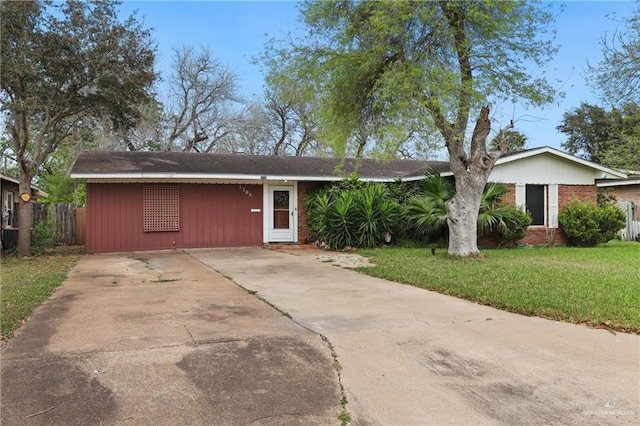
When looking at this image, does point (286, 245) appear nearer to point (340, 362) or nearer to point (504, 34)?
point (504, 34)

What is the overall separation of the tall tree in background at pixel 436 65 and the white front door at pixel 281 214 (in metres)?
4.93

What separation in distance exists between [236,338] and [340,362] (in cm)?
118

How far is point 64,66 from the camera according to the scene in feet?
38.1

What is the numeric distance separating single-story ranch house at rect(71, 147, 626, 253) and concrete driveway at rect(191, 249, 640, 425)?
9.09 meters

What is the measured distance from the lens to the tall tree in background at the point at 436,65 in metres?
10.0

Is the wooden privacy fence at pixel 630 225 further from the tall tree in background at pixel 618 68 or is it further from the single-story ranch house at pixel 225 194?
the tall tree in background at pixel 618 68

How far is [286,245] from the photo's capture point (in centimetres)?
1555

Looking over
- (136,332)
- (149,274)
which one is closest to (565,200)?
(149,274)

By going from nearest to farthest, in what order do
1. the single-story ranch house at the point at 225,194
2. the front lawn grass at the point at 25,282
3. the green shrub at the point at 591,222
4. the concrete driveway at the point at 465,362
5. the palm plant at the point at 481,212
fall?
the concrete driveway at the point at 465,362
the front lawn grass at the point at 25,282
the palm plant at the point at 481,212
the green shrub at the point at 591,222
the single-story ranch house at the point at 225,194

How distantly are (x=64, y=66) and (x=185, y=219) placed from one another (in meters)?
5.76

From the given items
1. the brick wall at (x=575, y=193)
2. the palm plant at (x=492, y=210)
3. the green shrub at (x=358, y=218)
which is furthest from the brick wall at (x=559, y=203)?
the green shrub at (x=358, y=218)

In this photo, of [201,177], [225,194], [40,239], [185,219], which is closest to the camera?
[40,239]

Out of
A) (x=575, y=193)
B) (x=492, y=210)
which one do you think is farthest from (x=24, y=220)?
(x=575, y=193)

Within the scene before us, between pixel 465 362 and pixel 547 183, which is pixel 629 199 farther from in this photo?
pixel 465 362
